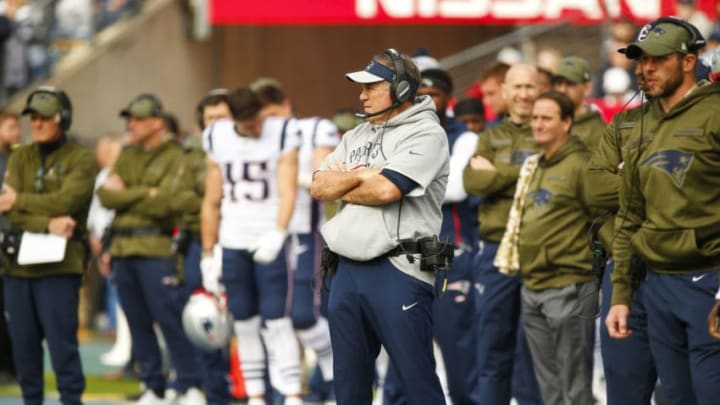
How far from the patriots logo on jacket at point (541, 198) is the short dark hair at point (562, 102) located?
0.49 metres

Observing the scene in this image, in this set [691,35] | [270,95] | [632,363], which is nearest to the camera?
[691,35]

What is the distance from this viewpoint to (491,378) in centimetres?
979

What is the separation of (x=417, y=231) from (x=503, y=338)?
2249mm

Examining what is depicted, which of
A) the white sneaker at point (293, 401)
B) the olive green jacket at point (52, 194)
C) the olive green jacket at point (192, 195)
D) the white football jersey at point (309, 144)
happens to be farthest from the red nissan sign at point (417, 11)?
the white sneaker at point (293, 401)

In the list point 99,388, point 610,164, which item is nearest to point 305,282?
point 99,388

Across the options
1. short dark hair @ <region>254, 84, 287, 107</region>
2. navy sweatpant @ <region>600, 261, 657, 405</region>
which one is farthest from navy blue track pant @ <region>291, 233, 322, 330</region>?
navy sweatpant @ <region>600, 261, 657, 405</region>

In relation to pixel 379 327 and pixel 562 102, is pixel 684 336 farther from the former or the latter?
pixel 562 102

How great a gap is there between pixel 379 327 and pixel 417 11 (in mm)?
10514

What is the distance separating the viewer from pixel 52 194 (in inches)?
420

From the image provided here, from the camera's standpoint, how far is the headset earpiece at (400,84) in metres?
7.79

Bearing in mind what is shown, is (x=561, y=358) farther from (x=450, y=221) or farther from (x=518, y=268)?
(x=450, y=221)

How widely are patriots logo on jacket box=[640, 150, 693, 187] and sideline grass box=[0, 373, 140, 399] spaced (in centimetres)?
771

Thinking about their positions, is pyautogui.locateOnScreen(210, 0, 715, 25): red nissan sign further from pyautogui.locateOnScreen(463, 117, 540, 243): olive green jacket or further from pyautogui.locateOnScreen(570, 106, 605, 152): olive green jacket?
pyautogui.locateOnScreen(463, 117, 540, 243): olive green jacket

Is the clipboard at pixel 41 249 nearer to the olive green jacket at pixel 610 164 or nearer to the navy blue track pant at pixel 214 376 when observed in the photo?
the navy blue track pant at pixel 214 376
